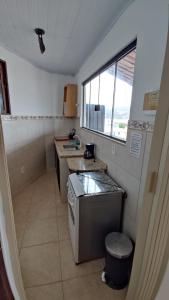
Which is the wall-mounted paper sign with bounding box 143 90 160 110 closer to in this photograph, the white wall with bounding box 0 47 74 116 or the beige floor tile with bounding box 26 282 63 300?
the beige floor tile with bounding box 26 282 63 300

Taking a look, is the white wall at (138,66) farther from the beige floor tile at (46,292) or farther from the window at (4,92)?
the window at (4,92)

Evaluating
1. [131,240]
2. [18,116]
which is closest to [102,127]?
[131,240]

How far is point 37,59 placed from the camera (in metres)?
2.79

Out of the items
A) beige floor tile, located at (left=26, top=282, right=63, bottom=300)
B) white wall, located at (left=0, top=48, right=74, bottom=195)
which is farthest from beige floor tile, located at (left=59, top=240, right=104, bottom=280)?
white wall, located at (left=0, top=48, right=74, bottom=195)

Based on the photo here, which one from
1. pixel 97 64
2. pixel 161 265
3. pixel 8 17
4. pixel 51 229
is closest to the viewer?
pixel 161 265

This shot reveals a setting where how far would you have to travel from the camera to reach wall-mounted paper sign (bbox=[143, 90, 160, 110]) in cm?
102

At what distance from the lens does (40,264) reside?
1487mm

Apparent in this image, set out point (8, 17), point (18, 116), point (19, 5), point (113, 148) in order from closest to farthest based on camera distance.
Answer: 1. point (19, 5)
2. point (8, 17)
3. point (113, 148)
4. point (18, 116)

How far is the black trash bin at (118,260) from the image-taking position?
1.19 meters

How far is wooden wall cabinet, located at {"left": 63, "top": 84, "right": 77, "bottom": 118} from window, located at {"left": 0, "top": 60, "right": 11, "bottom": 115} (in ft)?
4.44

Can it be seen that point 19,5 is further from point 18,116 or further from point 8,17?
point 18,116

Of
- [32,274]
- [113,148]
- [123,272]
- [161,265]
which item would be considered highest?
[113,148]

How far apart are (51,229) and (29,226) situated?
31 centimetres

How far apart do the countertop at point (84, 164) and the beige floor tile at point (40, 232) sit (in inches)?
33.7
